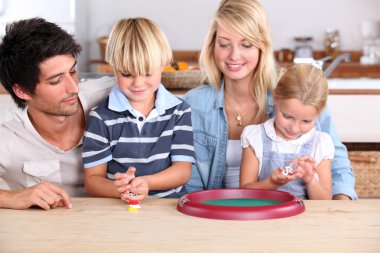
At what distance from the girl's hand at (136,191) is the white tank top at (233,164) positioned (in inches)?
29.0

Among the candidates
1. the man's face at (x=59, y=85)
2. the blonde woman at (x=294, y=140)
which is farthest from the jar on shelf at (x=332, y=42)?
the man's face at (x=59, y=85)

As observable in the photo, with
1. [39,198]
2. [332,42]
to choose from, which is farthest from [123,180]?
[332,42]

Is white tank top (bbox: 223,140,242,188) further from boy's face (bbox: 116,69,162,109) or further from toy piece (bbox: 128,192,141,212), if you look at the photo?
toy piece (bbox: 128,192,141,212)

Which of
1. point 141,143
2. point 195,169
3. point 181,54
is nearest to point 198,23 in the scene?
point 181,54

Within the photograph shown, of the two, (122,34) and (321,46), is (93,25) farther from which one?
(122,34)

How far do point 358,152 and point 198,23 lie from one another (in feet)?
10.6

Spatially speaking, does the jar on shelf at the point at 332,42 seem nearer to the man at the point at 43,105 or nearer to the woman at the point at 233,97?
the woman at the point at 233,97

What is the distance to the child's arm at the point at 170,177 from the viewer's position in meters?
2.09

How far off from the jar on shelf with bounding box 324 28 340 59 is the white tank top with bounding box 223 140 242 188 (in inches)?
138

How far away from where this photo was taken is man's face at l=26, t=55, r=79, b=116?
84.4 inches

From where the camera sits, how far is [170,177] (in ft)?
7.06

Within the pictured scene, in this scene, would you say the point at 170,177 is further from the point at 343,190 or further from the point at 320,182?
the point at 343,190

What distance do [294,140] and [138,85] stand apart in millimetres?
556

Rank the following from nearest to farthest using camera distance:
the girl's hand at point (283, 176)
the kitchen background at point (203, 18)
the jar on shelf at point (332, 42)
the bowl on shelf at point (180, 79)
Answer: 1. the girl's hand at point (283, 176)
2. the bowl on shelf at point (180, 79)
3. the jar on shelf at point (332, 42)
4. the kitchen background at point (203, 18)
